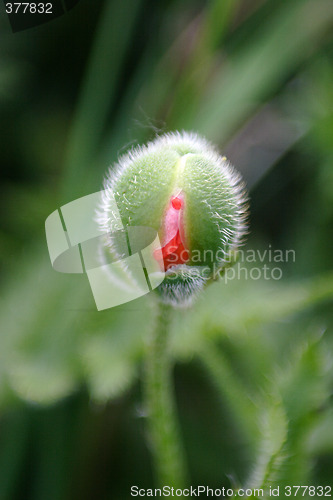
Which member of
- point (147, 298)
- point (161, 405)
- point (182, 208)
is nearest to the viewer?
point (182, 208)

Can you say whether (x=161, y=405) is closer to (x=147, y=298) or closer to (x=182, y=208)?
(x=147, y=298)

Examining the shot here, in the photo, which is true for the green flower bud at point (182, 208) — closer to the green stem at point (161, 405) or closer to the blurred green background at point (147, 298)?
the green stem at point (161, 405)

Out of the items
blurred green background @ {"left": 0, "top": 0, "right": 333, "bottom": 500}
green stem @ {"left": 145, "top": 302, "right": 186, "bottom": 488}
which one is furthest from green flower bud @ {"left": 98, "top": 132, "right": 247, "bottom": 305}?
blurred green background @ {"left": 0, "top": 0, "right": 333, "bottom": 500}

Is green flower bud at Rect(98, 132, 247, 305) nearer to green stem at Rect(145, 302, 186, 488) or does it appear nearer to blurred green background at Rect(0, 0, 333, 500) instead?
green stem at Rect(145, 302, 186, 488)

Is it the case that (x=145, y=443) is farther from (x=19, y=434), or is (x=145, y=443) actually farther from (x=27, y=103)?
(x=27, y=103)

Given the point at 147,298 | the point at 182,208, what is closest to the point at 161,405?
the point at 147,298

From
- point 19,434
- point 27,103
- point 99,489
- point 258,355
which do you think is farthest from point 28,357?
point 27,103
